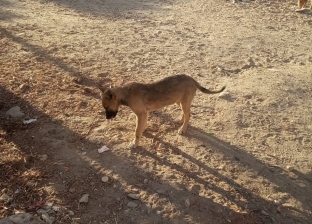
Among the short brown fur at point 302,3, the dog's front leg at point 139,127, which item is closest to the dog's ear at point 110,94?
the dog's front leg at point 139,127

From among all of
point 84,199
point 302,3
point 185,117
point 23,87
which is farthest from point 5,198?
point 302,3

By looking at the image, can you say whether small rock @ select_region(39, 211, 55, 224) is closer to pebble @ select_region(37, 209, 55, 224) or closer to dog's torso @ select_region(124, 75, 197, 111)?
Result: pebble @ select_region(37, 209, 55, 224)

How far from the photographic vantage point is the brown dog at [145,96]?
18.9 feet

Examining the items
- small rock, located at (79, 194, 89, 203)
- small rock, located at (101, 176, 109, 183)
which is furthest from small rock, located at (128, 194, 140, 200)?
small rock, located at (79, 194, 89, 203)

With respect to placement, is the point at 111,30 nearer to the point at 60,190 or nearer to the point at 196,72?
the point at 196,72

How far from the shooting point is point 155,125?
22.8ft

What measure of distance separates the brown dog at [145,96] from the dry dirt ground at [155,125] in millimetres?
712

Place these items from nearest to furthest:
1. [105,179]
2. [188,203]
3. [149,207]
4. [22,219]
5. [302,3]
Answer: [22,219] < [149,207] < [188,203] < [105,179] < [302,3]

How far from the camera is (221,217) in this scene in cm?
484

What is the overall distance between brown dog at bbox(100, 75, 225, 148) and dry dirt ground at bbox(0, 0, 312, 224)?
0.71 metres

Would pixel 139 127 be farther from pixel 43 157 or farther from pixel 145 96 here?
pixel 43 157

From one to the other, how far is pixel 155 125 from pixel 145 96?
1179 millimetres

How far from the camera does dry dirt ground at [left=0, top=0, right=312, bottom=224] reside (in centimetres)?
501

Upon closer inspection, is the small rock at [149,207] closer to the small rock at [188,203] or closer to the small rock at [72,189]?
the small rock at [188,203]
